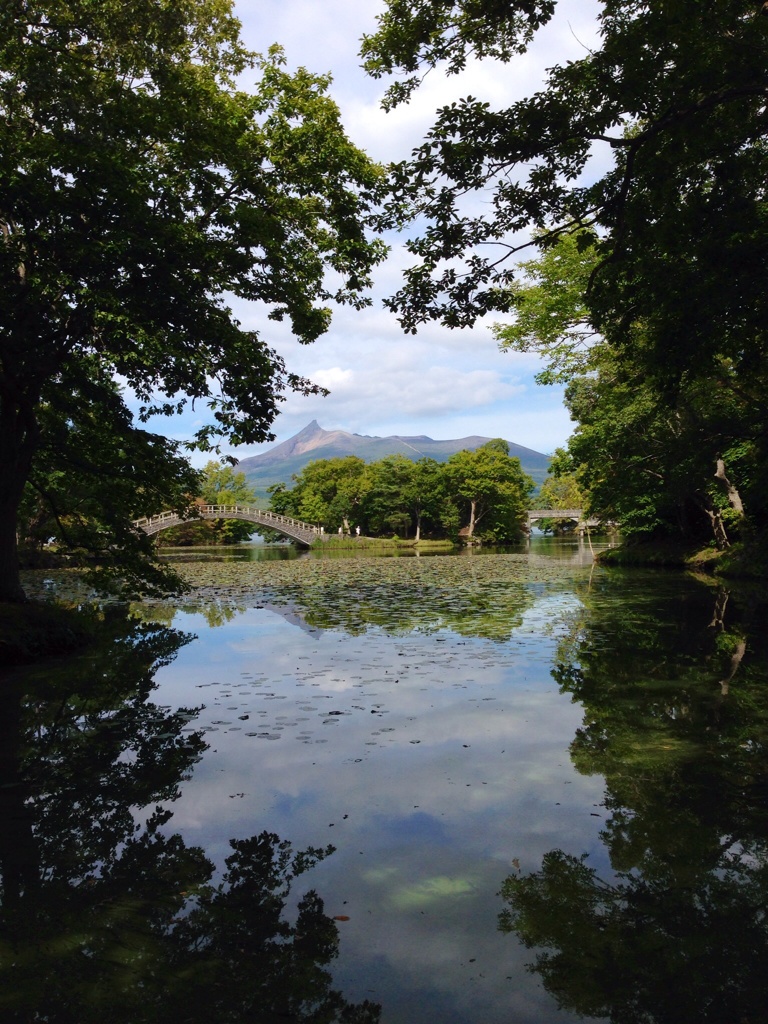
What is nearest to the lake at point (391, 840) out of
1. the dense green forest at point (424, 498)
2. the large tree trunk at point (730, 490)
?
the large tree trunk at point (730, 490)

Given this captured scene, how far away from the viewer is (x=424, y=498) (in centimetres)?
6925

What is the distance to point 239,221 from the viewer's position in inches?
433

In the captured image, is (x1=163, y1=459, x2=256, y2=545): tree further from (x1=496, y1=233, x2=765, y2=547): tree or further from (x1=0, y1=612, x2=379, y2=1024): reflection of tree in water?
(x1=0, y1=612, x2=379, y2=1024): reflection of tree in water

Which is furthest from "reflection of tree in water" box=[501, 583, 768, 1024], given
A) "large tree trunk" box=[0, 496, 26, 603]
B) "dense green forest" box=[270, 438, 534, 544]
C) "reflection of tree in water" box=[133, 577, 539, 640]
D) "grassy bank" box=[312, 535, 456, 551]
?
"dense green forest" box=[270, 438, 534, 544]

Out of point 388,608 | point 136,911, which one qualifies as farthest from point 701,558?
point 136,911

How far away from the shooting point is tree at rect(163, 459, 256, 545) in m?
64.4

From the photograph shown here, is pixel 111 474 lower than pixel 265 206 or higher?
lower

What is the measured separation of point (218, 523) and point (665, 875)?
6668cm

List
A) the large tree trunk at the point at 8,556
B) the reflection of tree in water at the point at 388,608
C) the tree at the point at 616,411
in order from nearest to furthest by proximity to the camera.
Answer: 1. the large tree trunk at the point at 8,556
2. the reflection of tree in water at the point at 388,608
3. the tree at the point at 616,411

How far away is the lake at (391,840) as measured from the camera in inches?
112

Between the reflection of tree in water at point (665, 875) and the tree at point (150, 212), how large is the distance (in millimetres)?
7137

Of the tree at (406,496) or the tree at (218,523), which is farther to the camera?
the tree at (406,496)

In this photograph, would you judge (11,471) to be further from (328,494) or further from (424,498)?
(328,494)

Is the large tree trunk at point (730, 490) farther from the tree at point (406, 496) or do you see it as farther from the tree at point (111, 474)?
the tree at point (406, 496)
